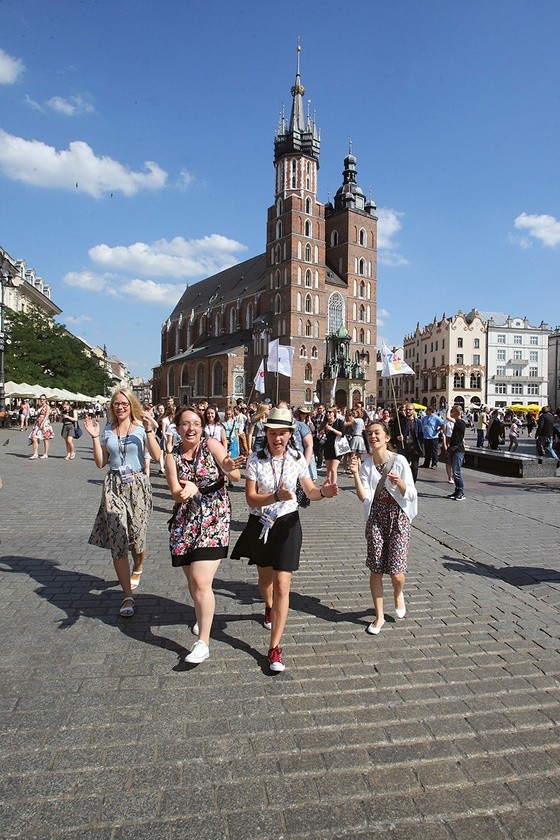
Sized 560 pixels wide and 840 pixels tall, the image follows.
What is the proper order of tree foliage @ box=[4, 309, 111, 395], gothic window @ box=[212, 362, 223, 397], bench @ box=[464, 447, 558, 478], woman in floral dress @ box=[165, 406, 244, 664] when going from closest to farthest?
woman in floral dress @ box=[165, 406, 244, 664]
bench @ box=[464, 447, 558, 478]
tree foliage @ box=[4, 309, 111, 395]
gothic window @ box=[212, 362, 223, 397]

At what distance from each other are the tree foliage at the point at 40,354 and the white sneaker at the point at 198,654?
1514 inches

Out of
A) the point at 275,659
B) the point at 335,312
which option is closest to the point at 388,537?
the point at 275,659

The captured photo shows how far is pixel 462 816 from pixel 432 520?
→ 21.0 ft

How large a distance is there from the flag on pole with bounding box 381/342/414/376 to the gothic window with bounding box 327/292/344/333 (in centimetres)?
4331

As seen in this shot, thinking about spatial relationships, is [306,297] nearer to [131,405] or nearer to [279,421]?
[131,405]

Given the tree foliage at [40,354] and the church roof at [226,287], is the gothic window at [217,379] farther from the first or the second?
the tree foliage at [40,354]

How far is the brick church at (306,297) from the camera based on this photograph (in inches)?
2323

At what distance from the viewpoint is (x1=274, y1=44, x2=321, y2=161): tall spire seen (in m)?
63.4

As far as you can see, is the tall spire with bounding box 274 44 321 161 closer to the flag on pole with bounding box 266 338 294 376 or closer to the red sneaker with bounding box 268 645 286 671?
the flag on pole with bounding box 266 338 294 376

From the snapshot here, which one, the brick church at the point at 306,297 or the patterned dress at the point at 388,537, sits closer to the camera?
the patterned dress at the point at 388,537

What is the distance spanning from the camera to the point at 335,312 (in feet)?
204

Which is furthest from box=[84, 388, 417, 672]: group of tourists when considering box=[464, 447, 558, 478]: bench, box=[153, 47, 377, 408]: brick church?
box=[153, 47, 377, 408]: brick church

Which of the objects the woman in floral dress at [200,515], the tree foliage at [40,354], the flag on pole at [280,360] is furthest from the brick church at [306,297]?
the woman in floral dress at [200,515]

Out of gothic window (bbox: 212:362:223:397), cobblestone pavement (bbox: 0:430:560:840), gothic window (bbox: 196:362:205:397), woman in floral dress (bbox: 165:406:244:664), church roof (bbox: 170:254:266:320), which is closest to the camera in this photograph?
cobblestone pavement (bbox: 0:430:560:840)
